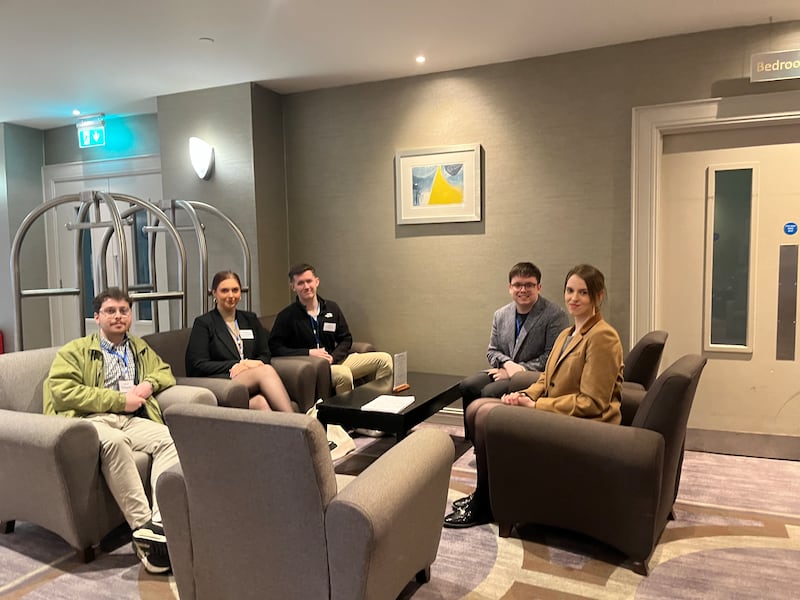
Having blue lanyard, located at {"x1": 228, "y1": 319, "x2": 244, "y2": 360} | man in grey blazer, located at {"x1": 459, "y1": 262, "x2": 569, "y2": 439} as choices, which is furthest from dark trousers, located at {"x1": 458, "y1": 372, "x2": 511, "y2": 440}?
blue lanyard, located at {"x1": 228, "y1": 319, "x2": 244, "y2": 360}

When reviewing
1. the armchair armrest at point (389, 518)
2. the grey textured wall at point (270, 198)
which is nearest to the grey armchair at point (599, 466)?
the armchair armrest at point (389, 518)

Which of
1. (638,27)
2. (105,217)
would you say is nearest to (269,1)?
(638,27)

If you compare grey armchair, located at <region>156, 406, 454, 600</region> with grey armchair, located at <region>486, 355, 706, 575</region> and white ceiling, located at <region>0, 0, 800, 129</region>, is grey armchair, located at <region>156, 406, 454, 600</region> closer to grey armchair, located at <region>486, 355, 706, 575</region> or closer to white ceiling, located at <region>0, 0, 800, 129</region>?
grey armchair, located at <region>486, 355, 706, 575</region>

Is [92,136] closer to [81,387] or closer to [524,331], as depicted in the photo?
[81,387]

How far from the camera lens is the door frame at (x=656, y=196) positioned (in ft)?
11.6

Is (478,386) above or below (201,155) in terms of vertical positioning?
below

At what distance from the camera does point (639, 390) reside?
290 cm

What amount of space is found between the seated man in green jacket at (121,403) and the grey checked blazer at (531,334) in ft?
6.31

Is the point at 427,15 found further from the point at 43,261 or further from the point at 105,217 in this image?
the point at 43,261

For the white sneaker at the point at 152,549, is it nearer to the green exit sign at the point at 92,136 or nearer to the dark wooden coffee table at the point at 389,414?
the dark wooden coffee table at the point at 389,414

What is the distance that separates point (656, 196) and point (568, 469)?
2173 millimetres

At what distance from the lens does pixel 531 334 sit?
11.5 ft

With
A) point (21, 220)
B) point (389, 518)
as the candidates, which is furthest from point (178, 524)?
point (21, 220)

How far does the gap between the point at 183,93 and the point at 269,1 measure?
1.93m
